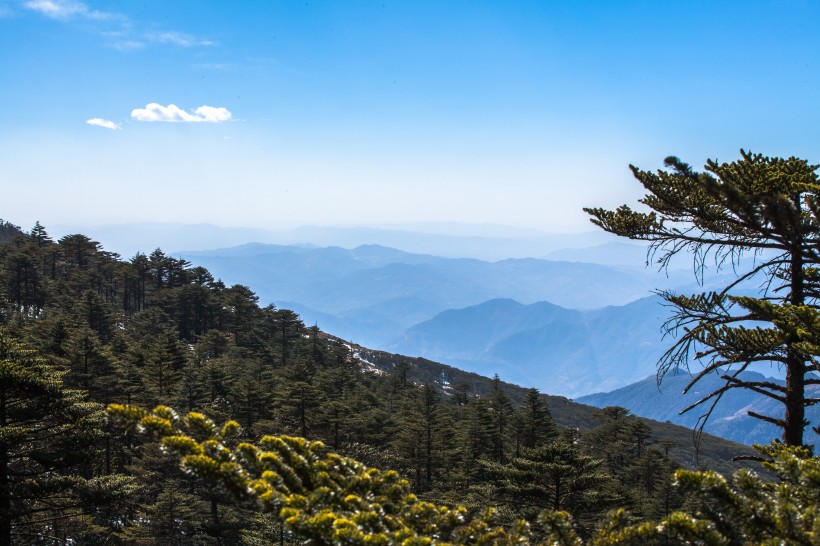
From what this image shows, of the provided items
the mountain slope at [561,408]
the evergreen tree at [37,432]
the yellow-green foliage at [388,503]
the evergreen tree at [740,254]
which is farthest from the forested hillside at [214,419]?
the mountain slope at [561,408]

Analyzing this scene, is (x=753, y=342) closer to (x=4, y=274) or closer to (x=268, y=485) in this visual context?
(x=268, y=485)

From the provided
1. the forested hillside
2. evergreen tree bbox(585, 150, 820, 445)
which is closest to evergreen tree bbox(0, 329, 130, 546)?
the forested hillside

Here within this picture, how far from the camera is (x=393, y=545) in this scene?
4.12 m

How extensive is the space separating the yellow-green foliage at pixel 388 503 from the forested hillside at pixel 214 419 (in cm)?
178

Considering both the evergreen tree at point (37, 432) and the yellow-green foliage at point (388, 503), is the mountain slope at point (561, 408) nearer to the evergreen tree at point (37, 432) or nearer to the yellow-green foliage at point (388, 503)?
the evergreen tree at point (37, 432)

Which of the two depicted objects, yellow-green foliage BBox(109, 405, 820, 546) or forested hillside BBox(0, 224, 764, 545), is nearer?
yellow-green foliage BBox(109, 405, 820, 546)

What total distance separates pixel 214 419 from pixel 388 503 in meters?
29.7

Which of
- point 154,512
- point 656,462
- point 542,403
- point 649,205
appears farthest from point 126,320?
point 649,205

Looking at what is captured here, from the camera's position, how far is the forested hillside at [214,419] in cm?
1243

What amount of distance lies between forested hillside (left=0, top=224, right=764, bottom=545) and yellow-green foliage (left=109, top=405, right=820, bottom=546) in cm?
178

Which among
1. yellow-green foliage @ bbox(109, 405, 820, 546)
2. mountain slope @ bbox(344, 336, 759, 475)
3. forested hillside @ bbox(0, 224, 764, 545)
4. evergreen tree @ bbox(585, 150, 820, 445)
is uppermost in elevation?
evergreen tree @ bbox(585, 150, 820, 445)

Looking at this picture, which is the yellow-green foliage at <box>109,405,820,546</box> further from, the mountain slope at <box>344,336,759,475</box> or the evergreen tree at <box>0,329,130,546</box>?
the mountain slope at <box>344,336,759,475</box>

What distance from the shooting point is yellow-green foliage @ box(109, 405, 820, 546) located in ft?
14.0

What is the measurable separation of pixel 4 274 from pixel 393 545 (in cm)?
8285
